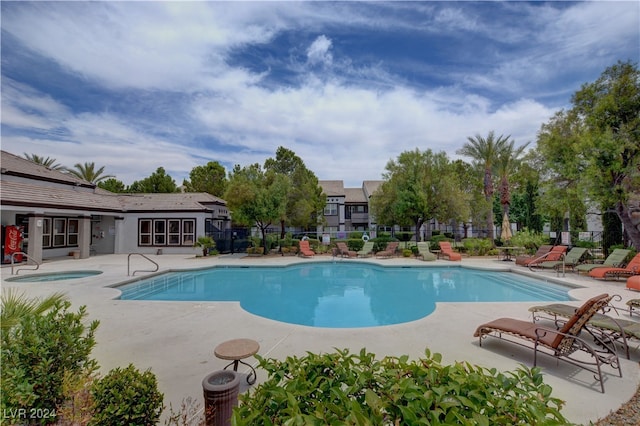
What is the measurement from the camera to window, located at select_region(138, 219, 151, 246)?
73.9 feet

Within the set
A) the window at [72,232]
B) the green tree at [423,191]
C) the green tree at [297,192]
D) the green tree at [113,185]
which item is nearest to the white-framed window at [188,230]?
the green tree at [297,192]

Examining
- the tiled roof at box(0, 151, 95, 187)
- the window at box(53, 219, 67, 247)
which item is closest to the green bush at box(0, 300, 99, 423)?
the tiled roof at box(0, 151, 95, 187)

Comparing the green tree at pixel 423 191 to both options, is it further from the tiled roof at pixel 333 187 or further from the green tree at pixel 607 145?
the tiled roof at pixel 333 187

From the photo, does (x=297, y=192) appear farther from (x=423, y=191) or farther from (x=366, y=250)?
(x=423, y=191)

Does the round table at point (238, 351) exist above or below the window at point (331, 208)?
below

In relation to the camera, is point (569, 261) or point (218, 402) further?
point (569, 261)

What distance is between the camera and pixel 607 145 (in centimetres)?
1187

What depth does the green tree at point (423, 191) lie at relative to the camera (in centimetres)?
2188

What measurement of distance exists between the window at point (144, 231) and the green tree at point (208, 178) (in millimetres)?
18486

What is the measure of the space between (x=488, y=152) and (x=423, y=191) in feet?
26.5

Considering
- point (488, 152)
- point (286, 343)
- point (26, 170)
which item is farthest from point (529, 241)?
point (26, 170)

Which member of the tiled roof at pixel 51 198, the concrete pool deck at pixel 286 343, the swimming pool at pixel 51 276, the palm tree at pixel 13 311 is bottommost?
the swimming pool at pixel 51 276

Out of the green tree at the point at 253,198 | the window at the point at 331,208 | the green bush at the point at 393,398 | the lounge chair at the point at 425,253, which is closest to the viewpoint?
the green bush at the point at 393,398

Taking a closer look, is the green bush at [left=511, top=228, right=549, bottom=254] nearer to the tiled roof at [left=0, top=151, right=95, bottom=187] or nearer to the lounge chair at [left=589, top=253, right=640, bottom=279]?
the lounge chair at [left=589, top=253, right=640, bottom=279]
